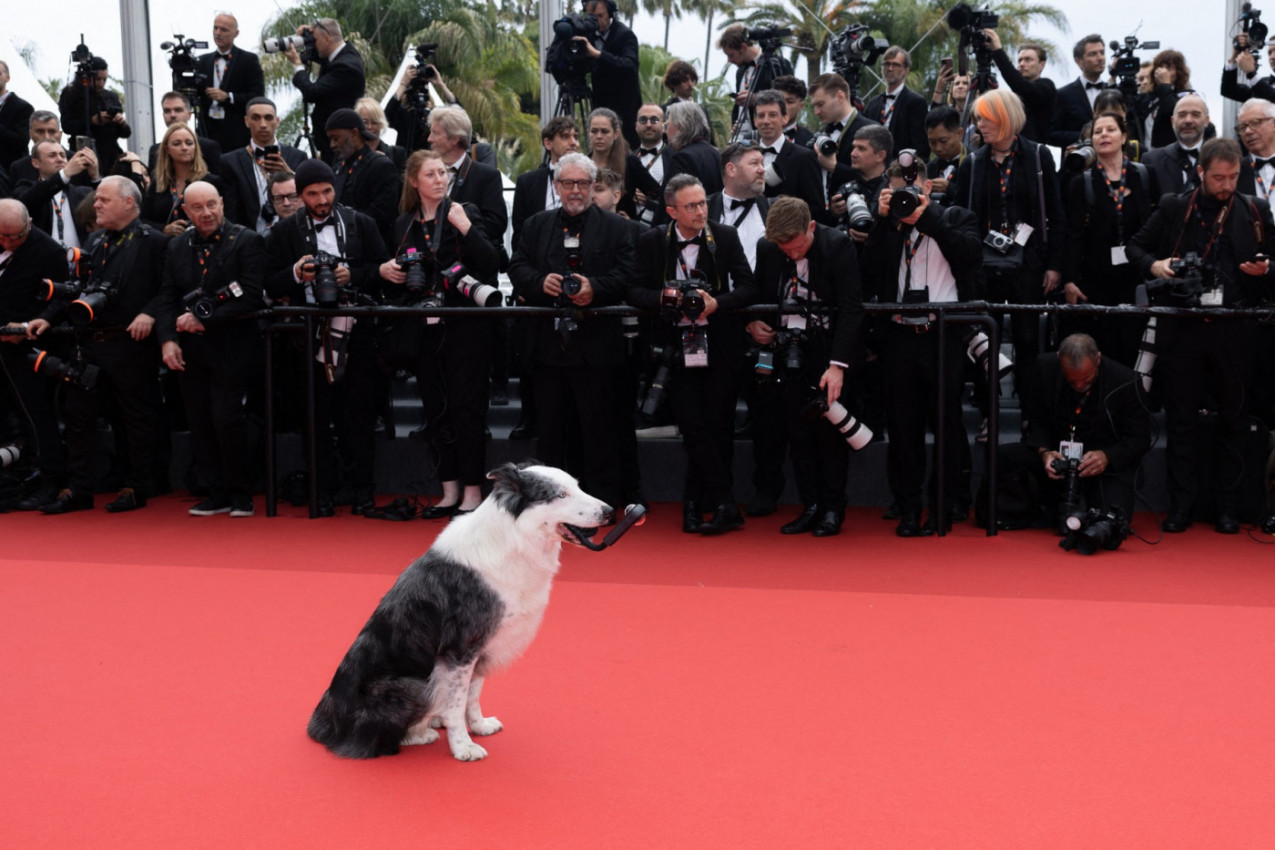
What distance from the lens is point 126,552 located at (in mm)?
7430

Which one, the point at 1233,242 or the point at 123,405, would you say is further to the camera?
the point at 123,405

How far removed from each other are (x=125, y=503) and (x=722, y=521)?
391cm

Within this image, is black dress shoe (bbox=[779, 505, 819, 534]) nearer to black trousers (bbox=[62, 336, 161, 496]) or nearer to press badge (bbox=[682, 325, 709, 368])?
press badge (bbox=[682, 325, 709, 368])

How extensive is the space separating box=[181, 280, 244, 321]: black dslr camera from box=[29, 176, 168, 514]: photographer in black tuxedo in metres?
0.45

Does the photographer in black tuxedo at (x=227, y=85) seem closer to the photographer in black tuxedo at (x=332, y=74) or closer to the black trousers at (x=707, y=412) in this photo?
the photographer in black tuxedo at (x=332, y=74)

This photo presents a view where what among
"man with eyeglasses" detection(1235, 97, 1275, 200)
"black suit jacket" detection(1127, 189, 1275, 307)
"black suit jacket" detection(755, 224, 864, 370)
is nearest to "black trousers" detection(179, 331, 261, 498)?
"black suit jacket" detection(755, 224, 864, 370)

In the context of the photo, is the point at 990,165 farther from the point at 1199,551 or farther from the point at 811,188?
the point at 1199,551

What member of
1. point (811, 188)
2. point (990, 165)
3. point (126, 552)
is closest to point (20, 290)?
point (126, 552)

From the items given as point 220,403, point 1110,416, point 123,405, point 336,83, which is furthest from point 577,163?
point 123,405

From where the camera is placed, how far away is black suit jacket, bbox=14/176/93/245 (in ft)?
30.8

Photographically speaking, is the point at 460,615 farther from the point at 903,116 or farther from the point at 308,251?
the point at 903,116

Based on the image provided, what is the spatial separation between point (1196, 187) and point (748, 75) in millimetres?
3638

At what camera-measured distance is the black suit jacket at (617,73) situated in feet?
33.2

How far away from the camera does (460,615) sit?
4086 millimetres
